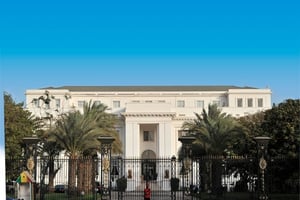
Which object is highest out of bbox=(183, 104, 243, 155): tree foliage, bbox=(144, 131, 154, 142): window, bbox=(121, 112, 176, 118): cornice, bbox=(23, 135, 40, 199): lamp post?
bbox=(121, 112, 176, 118): cornice

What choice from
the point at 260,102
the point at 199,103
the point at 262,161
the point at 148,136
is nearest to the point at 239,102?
the point at 260,102

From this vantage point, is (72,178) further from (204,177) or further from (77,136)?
(204,177)

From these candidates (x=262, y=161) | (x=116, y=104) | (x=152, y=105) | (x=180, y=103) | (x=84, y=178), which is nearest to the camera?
(x=262, y=161)

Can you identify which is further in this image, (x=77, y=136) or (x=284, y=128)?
(x=77, y=136)

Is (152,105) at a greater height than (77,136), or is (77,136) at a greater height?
(152,105)

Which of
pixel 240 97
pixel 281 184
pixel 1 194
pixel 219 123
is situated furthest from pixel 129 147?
pixel 1 194

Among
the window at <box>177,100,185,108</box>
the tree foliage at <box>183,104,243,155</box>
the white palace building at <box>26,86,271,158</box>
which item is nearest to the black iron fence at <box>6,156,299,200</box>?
the tree foliage at <box>183,104,243,155</box>

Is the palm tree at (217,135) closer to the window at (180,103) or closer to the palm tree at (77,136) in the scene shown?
the palm tree at (77,136)

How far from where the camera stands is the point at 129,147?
68.8 meters

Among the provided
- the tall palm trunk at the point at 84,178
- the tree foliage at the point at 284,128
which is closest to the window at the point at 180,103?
the tall palm trunk at the point at 84,178

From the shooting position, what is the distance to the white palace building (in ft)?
228

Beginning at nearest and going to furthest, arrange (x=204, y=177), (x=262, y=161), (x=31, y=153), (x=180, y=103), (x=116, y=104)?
(x=262, y=161), (x=31, y=153), (x=204, y=177), (x=116, y=104), (x=180, y=103)

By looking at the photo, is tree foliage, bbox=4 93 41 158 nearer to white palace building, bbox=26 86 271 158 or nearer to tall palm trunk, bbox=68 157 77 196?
tall palm trunk, bbox=68 157 77 196

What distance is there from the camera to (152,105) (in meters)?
70.2
